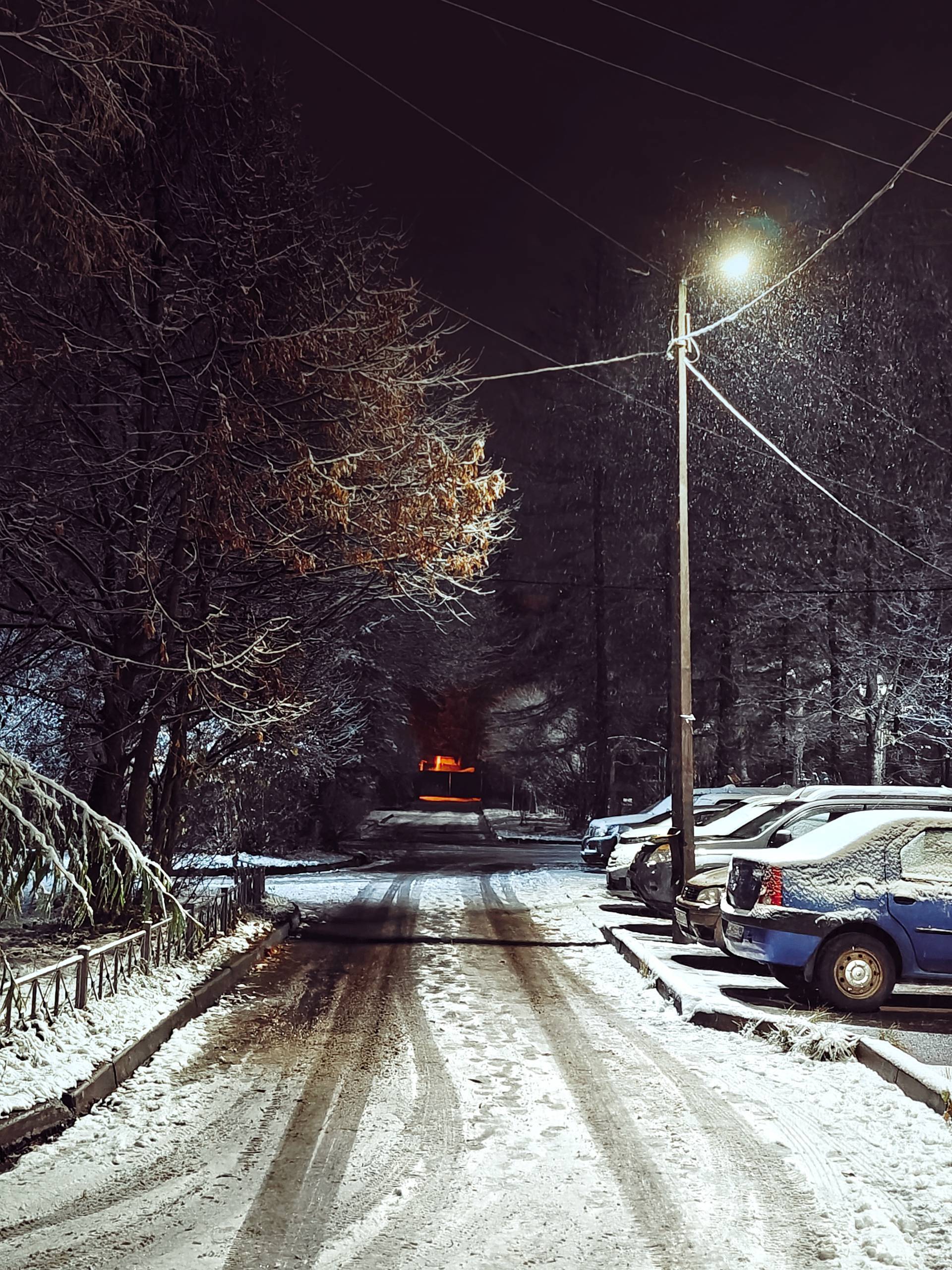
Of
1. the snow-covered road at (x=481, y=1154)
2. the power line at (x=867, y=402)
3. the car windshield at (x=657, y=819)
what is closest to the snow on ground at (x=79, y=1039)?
the snow-covered road at (x=481, y=1154)

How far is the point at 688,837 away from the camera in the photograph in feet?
52.2

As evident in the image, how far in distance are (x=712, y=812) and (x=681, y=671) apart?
6420mm

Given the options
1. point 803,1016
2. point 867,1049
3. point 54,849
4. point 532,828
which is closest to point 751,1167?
point 867,1049

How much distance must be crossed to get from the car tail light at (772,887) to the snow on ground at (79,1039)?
17.2ft

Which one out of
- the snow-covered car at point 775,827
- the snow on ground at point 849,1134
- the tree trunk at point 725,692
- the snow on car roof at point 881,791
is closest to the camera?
the snow on ground at point 849,1134

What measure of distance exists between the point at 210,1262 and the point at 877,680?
27352 mm

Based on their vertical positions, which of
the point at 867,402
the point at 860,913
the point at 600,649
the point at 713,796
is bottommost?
the point at 860,913

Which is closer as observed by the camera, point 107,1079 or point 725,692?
point 107,1079

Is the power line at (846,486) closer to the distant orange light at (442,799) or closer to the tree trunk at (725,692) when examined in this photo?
the tree trunk at (725,692)

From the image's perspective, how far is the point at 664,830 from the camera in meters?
22.5

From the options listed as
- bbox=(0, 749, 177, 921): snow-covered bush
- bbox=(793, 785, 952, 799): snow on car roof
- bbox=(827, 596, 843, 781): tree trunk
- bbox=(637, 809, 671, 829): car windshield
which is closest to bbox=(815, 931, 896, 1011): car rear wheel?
bbox=(793, 785, 952, 799): snow on car roof

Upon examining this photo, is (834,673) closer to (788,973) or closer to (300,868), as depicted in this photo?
(300,868)

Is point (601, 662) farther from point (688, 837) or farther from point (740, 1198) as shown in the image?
point (740, 1198)

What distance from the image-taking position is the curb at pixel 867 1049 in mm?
7098
